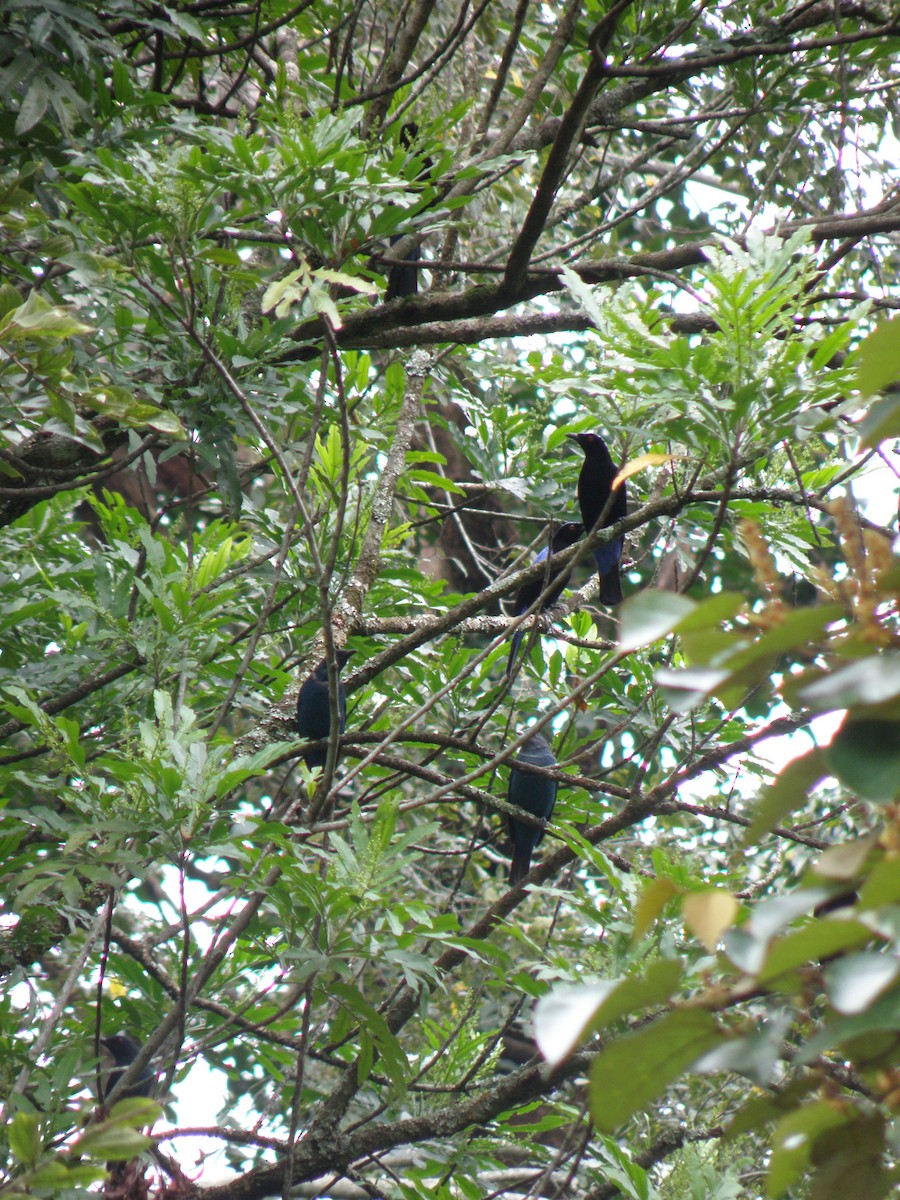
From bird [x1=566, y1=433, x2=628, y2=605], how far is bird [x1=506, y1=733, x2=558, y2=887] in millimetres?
527

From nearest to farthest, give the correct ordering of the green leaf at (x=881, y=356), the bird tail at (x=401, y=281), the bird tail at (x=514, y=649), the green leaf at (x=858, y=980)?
the green leaf at (x=858, y=980), the green leaf at (x=881, y=356), the bird tail at (x=514, y=649), the bird tail at (x=401, y=281)

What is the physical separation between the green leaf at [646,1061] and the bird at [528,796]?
→ 265 centimetres

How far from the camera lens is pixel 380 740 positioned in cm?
285

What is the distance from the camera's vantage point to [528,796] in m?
3.53

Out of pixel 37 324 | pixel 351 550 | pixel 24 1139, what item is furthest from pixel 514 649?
pixel 24 1139

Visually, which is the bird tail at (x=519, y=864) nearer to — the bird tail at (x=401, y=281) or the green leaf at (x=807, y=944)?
the bird tail at (x=401, y=281)

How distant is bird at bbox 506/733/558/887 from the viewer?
3.48 metres

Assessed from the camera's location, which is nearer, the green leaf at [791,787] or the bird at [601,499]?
the green leaf at [791,787]

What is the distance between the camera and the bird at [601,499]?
3.40 meters

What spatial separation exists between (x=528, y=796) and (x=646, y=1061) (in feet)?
9.30

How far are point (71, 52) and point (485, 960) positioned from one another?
243cm

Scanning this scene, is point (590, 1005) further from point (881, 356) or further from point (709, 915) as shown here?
point (881, 356)

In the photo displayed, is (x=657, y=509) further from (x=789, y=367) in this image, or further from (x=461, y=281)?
(x=461, y=281)

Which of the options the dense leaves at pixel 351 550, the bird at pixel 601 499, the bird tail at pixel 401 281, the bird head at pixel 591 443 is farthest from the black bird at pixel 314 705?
the bird tail at pixel 401 281
